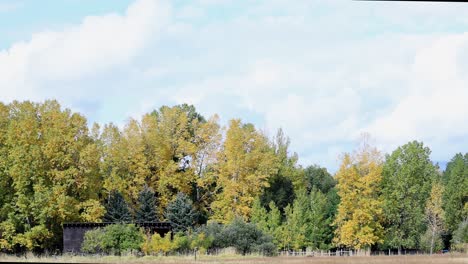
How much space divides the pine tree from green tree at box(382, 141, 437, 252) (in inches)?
421

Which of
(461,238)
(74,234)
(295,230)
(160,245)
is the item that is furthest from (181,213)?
(461,238)

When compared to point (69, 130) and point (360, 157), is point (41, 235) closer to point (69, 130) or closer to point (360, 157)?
point (69, 130)

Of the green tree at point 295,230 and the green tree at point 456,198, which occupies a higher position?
the green tree at point 456,198

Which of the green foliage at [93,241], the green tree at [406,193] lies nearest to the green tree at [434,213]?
the green tree at [406,193]

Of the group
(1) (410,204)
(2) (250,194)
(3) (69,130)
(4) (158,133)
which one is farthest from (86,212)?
(1) (410,204)

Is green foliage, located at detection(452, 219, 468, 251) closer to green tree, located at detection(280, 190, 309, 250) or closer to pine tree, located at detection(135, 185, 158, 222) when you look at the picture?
green tree, located at detection(280, 190, 309, 250)

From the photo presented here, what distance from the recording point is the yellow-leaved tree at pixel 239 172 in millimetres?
30094

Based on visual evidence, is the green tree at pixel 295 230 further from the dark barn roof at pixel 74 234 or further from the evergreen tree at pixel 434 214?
the dark barn roof at pixel 74 234

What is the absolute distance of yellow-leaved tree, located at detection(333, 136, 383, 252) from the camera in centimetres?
2995

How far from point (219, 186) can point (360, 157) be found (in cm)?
674

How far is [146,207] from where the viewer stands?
2848 cm

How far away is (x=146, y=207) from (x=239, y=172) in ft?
15.7

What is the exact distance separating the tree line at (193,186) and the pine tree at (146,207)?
43mm

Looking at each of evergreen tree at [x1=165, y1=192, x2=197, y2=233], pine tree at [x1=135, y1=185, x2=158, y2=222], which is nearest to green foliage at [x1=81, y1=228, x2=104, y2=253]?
evergreen tree at [x1=165, y1=192, x2=197, y2=233]
